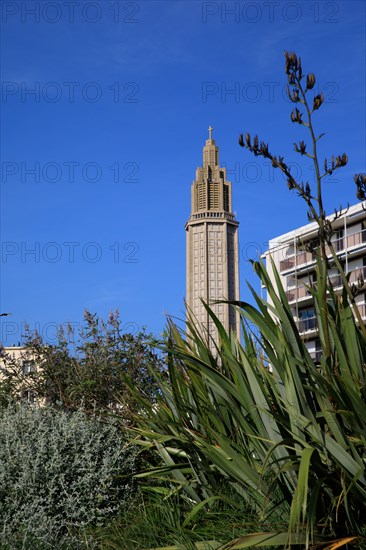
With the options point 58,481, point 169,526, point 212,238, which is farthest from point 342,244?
point 212,238

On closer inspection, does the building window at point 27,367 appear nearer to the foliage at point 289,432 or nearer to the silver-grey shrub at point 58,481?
the silver-grey shrub at point 58,481

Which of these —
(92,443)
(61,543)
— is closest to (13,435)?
(92,443)

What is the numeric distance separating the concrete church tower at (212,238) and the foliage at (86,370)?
5063 inches

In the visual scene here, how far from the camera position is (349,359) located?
5.16 metres

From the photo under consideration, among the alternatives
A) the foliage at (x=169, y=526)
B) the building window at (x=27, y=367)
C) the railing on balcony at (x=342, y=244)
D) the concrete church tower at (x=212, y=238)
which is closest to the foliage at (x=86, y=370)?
the building window at (x=27, y=367)

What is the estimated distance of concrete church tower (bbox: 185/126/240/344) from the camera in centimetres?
14800

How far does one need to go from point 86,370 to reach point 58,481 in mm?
4626

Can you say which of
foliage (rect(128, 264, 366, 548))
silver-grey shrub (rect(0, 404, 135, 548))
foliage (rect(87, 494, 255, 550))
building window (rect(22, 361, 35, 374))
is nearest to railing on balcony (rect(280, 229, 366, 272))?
building window (rect(22, 361, 35, 374))

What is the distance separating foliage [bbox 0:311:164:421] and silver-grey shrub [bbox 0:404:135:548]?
3.03 m

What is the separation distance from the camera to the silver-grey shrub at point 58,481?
663cm

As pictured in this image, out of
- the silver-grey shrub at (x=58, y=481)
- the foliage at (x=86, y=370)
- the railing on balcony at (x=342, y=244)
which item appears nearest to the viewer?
the silver-grey shrub at (x=58, y=481)

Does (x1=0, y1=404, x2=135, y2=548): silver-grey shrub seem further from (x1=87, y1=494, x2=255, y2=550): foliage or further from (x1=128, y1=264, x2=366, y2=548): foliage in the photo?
(x1=128, y1=264, x2=366, y2=548): foliage

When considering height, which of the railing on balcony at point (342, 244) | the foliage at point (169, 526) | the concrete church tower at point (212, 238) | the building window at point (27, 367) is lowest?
the foliage at point (169, 526)

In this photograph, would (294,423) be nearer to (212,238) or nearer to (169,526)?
(169,526)
